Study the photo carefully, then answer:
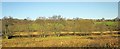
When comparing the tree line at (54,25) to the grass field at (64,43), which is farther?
the tree line at (54,25)

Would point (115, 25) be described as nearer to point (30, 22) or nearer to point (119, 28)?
point (119, 28)

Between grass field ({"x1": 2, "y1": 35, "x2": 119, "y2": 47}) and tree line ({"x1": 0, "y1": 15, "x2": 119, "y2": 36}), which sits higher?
tree line ({"x1": 0, "y1": 15, "x2": 119, "y2": 36})

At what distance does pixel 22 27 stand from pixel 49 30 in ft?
7.89

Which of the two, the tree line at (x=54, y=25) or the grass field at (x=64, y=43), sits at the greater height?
the tree line at (x=54, y=25)

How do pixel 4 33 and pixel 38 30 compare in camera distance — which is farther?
pixel 38 30

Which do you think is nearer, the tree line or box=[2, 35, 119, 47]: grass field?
box=[2, 35, 119, 47]: grass field

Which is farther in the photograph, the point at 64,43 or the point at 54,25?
the point at 54,25

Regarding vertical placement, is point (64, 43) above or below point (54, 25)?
below

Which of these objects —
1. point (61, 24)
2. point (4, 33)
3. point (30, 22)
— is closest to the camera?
point (4, 33)

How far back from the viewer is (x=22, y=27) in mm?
20547

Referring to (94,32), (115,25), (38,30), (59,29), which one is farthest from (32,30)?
(115,25)

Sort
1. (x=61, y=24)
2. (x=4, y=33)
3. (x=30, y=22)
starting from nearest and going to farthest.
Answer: (x=4, y=33), (x=30, y=22), (x=61, y=24)

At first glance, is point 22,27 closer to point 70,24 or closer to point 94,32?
point 70,24

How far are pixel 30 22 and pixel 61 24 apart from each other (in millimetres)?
3028
